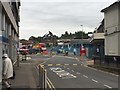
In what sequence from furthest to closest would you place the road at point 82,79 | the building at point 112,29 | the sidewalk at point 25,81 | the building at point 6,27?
the building at point 112,29
the building at point 6,27
the road at point 82,79
the sidewalk at point 25,81

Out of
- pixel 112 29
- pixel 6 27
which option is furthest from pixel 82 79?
pixel 112 29

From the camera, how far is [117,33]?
40531 mm

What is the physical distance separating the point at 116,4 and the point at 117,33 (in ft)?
10.6

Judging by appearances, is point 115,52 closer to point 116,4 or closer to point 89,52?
point 116,4

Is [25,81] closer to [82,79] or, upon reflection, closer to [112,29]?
[82,79]

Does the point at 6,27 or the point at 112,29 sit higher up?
the point at 112,29

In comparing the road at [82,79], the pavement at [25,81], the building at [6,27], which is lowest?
the road at [82,79]

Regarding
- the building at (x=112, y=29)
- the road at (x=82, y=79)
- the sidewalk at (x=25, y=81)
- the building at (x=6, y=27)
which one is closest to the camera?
the sidewalk at (x=25, y=81)

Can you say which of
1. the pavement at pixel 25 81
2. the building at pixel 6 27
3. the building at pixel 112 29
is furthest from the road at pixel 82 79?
the building at pixel 112 29

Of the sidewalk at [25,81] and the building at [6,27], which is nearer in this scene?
the sidewalk at [25,81]

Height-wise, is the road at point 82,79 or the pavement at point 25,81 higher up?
the pavement at point 25,81

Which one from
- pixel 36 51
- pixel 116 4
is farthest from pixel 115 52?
pixel 36 51

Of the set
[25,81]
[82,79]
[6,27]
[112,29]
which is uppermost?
[112,29]

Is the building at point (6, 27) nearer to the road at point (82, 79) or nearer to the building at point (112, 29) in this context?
the road at point (82, 79)
